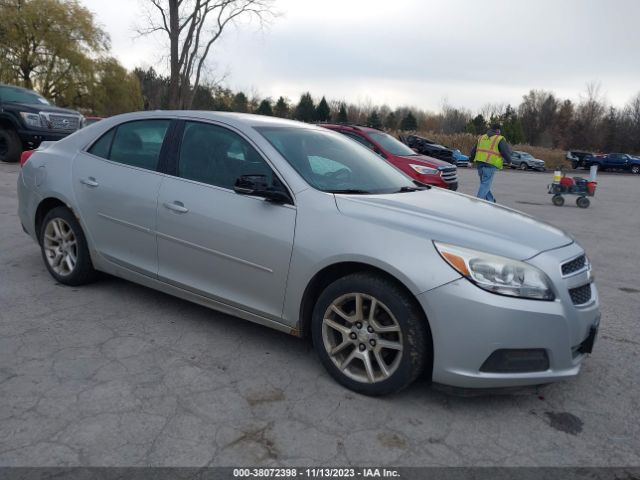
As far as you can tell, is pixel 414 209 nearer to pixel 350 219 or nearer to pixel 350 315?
pixel 350 219

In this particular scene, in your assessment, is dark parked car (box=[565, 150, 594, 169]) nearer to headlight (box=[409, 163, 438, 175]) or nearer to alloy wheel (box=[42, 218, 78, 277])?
headlight (box=[409, 163, 438, 175])

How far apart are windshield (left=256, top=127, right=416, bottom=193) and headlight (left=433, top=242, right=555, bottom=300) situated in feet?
3.20

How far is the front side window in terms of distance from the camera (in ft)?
11.5

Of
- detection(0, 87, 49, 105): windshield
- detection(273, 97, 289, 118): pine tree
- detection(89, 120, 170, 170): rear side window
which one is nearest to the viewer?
detection(89, 120, 170, 170): rear side window

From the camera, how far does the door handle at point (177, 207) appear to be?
3.59 m

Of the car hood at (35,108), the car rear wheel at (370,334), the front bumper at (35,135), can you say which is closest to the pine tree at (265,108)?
the car hood at (35,108)

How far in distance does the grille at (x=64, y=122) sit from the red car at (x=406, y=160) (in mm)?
7232

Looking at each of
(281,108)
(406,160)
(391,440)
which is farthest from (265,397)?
(281,108)

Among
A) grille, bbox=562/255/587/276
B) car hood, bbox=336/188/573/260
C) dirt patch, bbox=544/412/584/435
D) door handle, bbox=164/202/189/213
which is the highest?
car hood, bbox=336/188/573/260

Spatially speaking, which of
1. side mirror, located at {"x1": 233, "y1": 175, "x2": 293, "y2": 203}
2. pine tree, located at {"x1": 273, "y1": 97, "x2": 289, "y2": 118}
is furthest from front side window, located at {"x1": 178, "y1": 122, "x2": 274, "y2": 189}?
pine tree, located at {"x1": 273, "y1": 97, "x2": 289, "y2": 118}

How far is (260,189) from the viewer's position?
3.23 m

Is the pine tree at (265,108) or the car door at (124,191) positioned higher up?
the pine tree at (265,108)

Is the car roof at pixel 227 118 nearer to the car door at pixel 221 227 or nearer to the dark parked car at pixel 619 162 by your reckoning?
the car door at pixel 221 227

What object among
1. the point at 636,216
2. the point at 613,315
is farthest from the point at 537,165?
the point at 613,315
